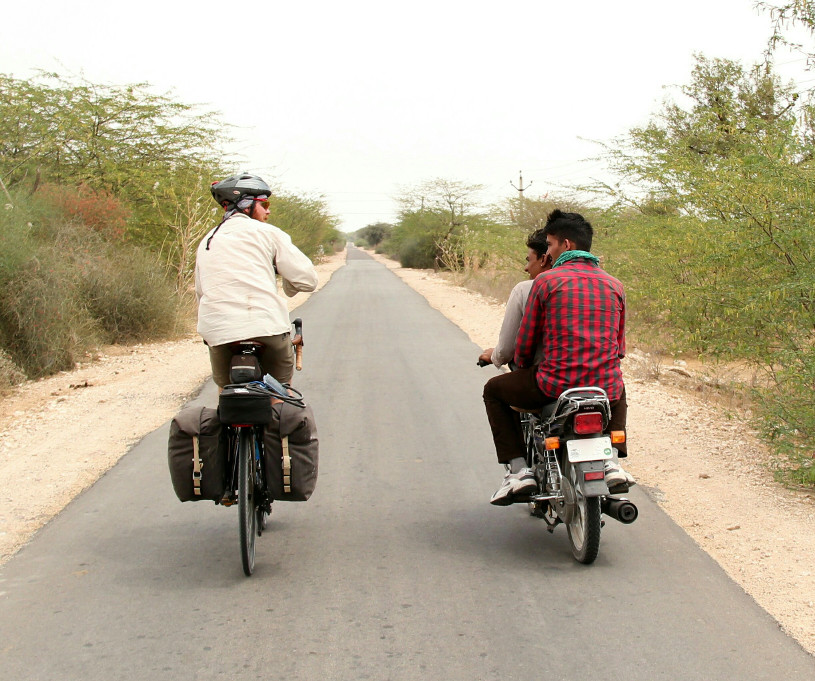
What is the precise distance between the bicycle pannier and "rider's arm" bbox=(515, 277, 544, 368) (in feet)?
Answer: 4.64

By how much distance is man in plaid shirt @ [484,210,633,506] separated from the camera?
4.75 metres

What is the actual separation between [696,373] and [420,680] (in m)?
10.4

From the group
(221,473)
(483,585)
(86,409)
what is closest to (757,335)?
(483,585)

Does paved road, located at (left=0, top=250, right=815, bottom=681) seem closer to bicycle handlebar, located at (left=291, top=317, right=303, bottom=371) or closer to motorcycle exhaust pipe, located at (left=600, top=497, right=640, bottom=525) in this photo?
motorcycle exhaust pipe, located at (left=600, top=497, right=640, bottom=525)

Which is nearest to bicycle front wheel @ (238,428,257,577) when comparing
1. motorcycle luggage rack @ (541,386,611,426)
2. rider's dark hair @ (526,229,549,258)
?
motorcycle luggage rack @ (541,386,611,426)

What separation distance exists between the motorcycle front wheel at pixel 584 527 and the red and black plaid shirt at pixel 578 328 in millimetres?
499

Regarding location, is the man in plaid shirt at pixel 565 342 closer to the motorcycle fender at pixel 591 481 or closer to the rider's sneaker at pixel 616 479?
the rider's sneaker at pixel 616 479

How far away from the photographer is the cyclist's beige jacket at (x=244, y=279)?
185 inches

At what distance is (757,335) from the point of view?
28.9 feet

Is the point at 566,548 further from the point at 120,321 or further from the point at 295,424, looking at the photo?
the point at 120,321

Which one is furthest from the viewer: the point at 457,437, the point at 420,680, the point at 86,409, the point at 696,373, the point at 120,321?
the point at 120,321

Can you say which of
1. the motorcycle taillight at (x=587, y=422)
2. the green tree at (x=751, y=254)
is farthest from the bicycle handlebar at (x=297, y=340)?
the green tree at (x=751, y=254)

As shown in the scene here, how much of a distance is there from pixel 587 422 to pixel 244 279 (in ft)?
6.31

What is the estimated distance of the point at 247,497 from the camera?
4.48m
